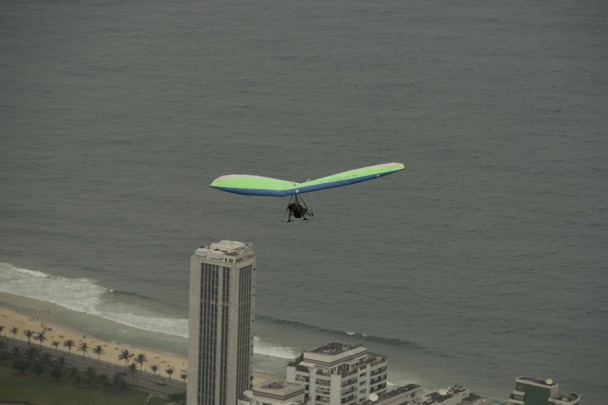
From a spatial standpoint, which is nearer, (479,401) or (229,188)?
(229,188)

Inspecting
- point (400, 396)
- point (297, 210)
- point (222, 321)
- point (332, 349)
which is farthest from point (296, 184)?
point (222, 321)

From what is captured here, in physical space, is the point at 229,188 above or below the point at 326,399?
above

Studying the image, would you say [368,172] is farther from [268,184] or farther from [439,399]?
[439,399]

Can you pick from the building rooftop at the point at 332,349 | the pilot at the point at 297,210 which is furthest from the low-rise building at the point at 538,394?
the pilot at the point at 297,210

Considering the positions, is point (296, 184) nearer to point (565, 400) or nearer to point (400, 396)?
point (400, 396)

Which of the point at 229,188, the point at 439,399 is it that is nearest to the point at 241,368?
the point at 439,399

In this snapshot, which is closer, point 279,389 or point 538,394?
point 279,389
